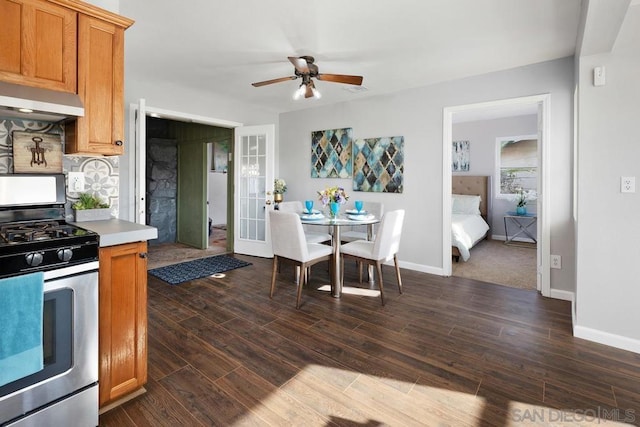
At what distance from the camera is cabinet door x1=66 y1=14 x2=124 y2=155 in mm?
1831

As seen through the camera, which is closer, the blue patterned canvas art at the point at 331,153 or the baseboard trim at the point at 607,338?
the baseboard trim at the point at 607,338

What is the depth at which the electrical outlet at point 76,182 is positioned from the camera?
2016 mm

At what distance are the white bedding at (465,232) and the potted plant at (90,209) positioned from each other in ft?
13.8

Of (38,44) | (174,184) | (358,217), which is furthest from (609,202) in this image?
(174,184)

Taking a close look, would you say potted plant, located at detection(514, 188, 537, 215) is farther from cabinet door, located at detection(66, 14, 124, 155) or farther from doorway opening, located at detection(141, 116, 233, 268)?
cabinet door, located at detection(66, 14, 124, 155)

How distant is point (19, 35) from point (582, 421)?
3.48 metres

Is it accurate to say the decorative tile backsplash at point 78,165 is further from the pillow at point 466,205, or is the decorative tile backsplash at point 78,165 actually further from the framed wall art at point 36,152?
the pillow at point 466,205

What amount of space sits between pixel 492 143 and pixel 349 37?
16.9ft

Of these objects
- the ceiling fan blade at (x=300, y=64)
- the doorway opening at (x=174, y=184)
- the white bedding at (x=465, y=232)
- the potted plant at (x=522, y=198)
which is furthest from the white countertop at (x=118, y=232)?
the potted plant at (x=522, y=198)

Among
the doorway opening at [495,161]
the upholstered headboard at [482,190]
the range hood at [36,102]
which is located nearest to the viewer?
the range hood at [36,102]

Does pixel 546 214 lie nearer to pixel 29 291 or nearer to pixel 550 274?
pixel 550 274

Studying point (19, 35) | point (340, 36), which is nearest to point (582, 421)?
point (340, 36)

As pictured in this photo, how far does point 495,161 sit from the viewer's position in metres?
6.71

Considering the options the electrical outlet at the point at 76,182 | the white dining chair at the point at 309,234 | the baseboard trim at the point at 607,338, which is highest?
the electrical outlet at the point at 76,182
